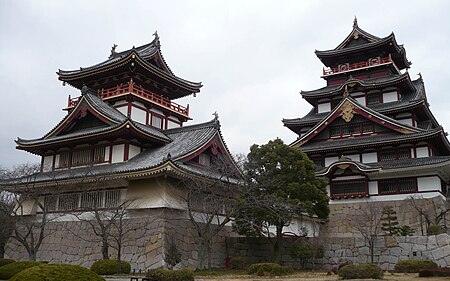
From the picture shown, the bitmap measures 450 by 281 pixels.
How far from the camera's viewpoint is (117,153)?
1173 inches

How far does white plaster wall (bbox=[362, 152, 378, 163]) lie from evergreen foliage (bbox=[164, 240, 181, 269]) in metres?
19.7

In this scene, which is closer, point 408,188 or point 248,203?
point 248,203

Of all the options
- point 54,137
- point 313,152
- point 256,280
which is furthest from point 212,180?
point 313,152

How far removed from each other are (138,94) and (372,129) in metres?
19.1

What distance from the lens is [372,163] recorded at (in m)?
37.7

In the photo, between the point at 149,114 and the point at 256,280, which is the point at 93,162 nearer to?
the point at 149,114

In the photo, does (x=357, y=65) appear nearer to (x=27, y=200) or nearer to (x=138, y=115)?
(x=138, y=115)

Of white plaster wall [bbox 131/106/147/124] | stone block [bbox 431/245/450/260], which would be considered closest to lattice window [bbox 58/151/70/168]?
white plaster wall [bbox 131/106/147/124]

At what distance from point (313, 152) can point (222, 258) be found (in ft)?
48.5

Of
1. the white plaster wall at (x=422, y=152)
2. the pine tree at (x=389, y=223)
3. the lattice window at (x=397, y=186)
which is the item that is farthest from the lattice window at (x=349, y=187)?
the white plaster wall at (x=422, y=152)

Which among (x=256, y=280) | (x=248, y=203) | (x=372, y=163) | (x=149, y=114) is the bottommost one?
(x=256, y=280)

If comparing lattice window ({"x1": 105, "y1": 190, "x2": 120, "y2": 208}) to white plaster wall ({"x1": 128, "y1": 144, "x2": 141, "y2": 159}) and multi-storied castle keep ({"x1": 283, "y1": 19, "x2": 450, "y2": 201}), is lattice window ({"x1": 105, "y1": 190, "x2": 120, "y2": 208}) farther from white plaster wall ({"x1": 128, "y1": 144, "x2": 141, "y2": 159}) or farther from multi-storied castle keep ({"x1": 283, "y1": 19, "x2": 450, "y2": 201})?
multi-storied castle keep ({"x1": 283, "y1": 19, "x2": 450, "y2": 201})

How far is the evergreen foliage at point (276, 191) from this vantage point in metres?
25.8

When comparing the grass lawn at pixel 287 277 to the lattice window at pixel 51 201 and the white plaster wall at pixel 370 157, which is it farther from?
the white plaster wall at pixel 370 157
